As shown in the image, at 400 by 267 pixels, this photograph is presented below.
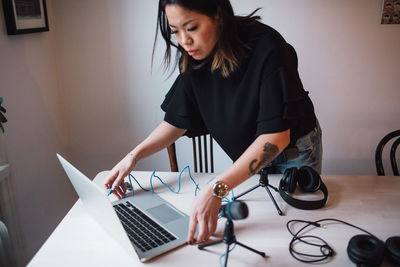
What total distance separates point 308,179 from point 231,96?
0.41m

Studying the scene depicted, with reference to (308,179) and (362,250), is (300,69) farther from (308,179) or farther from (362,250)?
(362,250)

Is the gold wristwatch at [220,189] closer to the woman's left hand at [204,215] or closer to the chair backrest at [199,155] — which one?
the woman's left hand at [204,215]

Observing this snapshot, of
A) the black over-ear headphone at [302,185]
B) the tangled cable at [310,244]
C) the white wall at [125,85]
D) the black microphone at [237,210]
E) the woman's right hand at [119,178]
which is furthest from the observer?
the white wall at [125,85]

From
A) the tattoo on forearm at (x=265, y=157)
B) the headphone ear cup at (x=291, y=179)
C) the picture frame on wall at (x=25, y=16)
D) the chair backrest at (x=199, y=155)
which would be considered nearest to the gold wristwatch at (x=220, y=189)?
the tattoo on forearm at (x=265, y=157)

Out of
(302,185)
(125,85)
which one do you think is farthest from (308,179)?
(125,85)

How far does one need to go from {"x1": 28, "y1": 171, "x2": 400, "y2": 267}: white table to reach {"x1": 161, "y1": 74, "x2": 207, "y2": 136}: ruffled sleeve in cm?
23

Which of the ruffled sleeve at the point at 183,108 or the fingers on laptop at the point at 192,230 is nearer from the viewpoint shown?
the fingers on laptop at the point at 192,230

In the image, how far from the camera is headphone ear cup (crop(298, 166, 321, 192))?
1.31 m

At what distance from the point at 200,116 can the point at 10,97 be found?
3.21ft

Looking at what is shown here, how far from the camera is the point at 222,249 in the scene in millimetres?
1045

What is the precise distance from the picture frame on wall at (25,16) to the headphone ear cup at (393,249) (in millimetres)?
1743

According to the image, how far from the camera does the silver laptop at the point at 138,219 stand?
3.22 ft

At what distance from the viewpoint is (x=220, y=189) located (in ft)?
3.52

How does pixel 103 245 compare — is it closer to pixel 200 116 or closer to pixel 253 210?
pixel 253 210
